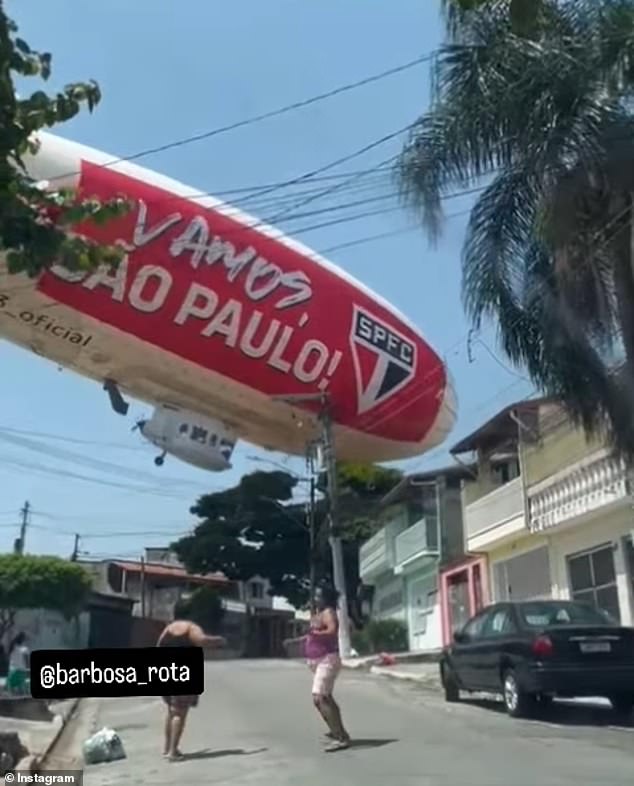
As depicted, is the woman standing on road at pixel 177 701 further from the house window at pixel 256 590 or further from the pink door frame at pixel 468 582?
the house window at pixel 256 590

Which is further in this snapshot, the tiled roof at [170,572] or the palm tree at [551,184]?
the tiled roof at [170,572]

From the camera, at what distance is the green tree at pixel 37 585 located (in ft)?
144

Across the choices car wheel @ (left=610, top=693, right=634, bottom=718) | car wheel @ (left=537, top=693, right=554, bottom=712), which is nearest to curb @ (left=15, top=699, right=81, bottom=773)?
car wheel @ (left=537, top=693, right=554, bottom=712)

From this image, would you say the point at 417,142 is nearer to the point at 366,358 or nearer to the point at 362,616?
the point at 366,358

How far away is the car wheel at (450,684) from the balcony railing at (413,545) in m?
21.2

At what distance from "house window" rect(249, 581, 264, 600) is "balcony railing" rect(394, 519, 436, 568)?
18701 millimetres

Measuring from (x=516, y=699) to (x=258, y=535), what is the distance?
42.9m

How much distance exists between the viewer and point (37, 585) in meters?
44.1

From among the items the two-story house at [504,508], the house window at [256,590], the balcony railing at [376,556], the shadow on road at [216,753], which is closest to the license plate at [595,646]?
the shadow on road at [216,753]

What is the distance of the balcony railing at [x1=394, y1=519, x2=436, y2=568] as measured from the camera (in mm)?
40469

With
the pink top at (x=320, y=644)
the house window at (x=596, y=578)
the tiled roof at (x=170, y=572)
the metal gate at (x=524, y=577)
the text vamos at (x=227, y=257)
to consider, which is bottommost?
the pink top at (x=320, y=644)

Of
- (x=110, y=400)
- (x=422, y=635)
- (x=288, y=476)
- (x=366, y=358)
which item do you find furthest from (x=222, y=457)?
(x=288, y=476)

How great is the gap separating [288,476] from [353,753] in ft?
153
